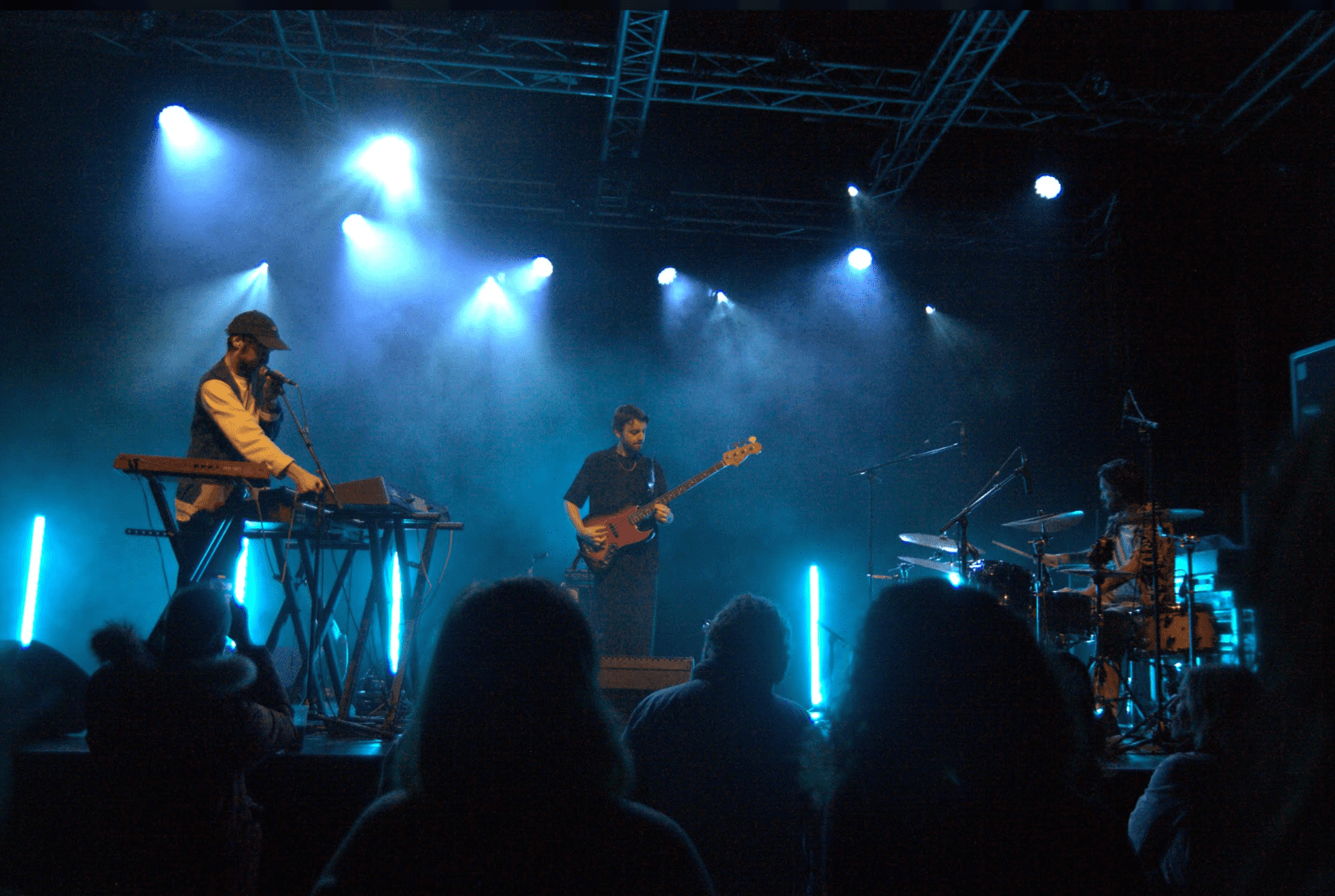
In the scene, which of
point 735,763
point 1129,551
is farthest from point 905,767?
point 1129,551

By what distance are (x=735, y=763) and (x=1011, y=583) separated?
11.2 feet

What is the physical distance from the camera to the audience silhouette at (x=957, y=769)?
137cm

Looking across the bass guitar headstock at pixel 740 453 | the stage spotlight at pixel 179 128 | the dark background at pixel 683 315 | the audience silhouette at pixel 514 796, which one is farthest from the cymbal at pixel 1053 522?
the stage spotlight at pixel 179 128

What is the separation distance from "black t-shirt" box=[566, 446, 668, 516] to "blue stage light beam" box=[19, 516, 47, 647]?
5.41 metres

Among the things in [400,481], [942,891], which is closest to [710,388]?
[400,481]

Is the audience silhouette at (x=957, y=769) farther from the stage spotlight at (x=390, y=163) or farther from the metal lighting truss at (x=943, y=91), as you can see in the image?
the stage spotlight at (x=390, y=163)

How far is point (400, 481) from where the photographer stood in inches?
363

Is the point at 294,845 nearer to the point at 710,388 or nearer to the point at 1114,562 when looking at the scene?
the point at 1114,562

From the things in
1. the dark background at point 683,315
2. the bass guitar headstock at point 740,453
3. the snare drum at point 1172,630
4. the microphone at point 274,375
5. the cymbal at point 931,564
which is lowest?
the snare drum at point 1172,630

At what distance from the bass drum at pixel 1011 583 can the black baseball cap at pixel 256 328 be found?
4.31 m

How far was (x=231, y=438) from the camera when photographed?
13.3 feet

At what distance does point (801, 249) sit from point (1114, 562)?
4788mm

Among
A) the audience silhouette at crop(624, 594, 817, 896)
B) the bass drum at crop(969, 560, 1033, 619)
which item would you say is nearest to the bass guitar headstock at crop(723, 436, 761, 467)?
the bass drum at crop(969, 560, 1033, 619)

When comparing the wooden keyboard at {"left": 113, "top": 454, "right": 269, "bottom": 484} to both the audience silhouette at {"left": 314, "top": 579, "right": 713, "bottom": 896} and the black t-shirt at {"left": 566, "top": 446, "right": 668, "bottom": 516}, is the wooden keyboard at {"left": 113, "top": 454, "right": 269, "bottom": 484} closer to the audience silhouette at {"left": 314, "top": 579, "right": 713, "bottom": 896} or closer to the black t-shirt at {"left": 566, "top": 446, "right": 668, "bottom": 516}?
the black t-shirt at {"left": 566, "top": 446, "right": 668, "bottom": 516}
